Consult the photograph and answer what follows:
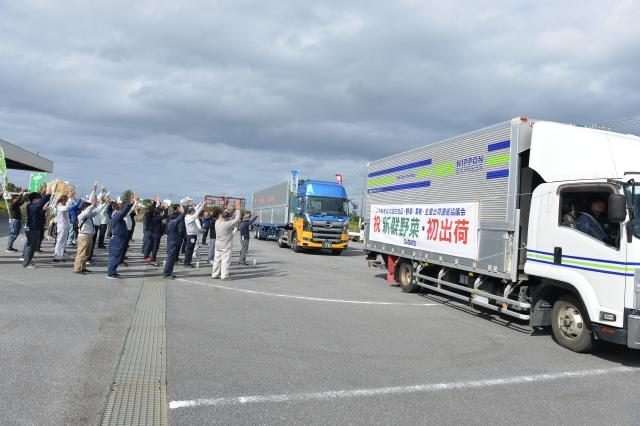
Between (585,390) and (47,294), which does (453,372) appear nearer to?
(585,390)

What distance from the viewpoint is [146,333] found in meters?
6.52

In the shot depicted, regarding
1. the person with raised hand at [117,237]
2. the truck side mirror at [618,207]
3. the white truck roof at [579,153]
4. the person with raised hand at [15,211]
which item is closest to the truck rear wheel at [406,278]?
the white truck roof at [579,153]

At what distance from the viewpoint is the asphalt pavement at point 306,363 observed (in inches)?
167

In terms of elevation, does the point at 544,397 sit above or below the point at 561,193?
below

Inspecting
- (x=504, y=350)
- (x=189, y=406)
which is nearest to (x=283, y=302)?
(x=504, y=350)

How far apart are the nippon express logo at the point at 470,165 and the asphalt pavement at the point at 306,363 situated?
280 centimetres

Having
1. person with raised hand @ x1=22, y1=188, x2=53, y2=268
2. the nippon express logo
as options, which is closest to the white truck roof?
the nippon express logo

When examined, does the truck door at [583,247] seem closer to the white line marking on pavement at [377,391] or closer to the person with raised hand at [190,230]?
the white line marking on pavement at [377,391]

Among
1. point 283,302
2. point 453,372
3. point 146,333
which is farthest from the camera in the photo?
point 283,302

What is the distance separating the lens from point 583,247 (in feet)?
21.6

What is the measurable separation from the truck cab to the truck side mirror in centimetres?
1706

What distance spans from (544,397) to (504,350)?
1.86 metres

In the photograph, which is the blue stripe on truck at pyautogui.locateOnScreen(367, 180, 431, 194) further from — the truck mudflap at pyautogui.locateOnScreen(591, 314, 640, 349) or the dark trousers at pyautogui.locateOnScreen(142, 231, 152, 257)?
the dark trousers at pyautogui.locateOnScreen(142, 231, 152, 257)

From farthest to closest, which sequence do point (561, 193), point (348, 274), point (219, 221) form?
A: 1. point (348, 274)
2. point (219, 221)
3. point (561, 193)
